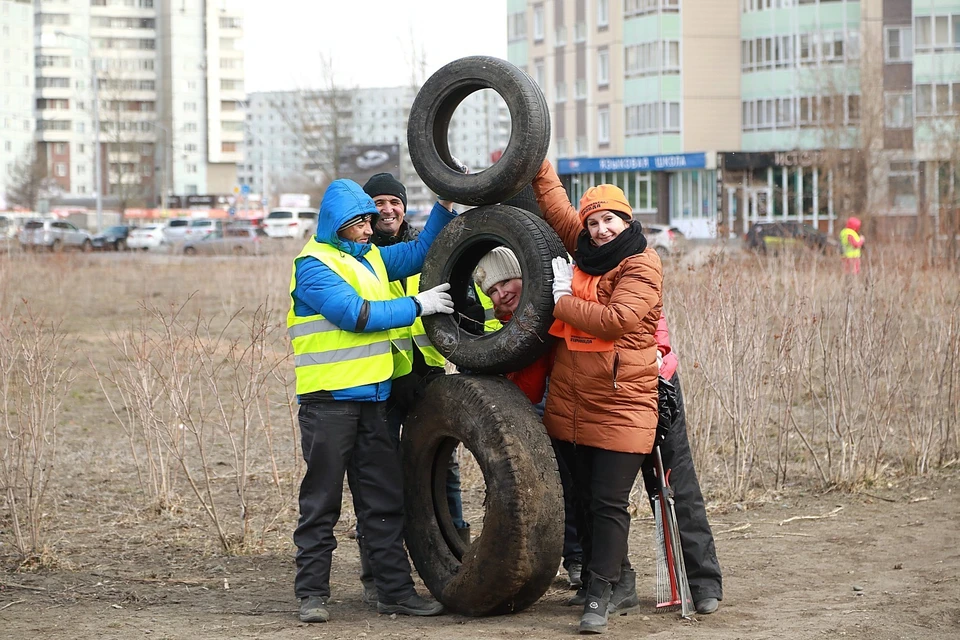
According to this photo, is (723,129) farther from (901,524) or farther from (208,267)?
(901,524)

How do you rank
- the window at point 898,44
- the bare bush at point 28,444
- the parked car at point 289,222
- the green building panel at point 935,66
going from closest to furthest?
the bare bush at point 28,444 → the green building panel at point 935,66 → the window at point 898,44 → the parked car at point 289,222

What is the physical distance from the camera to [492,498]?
477 cm

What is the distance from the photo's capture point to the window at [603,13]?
5675 cm

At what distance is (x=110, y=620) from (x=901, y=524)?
445 centimetres

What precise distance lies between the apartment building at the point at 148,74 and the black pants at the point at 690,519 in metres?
104

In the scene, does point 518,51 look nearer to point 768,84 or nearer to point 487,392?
point 768,84

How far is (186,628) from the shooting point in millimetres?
4906

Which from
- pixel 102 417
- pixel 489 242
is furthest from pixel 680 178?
pixel 489 242

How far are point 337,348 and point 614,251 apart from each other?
1250mm

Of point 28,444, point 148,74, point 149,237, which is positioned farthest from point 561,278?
point 148,74

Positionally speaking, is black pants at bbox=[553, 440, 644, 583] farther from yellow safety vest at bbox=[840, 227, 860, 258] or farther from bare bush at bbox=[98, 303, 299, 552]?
yellow safety vest at bbox=[840, 227, 860, 258]

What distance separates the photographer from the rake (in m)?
5.01

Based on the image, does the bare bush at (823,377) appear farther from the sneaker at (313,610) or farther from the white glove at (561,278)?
the sneaker at (313,610)

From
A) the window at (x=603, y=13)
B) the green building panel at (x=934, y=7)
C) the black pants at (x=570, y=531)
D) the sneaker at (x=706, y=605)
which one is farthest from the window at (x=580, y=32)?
the sneaker at (x=706, y=605)
